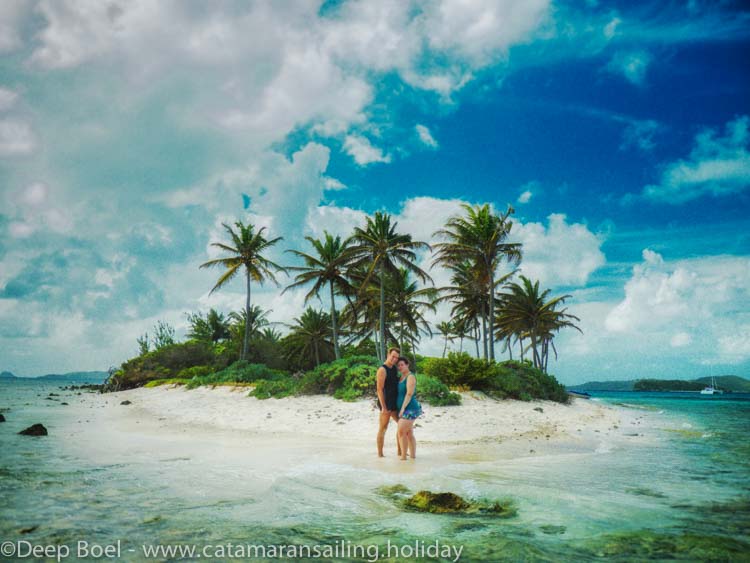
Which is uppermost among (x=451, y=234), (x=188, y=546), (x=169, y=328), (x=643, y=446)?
(x=451, y=234)

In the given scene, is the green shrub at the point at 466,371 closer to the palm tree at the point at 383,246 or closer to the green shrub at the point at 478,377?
the green shrub at the point at 478,377

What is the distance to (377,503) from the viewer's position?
16.6ft

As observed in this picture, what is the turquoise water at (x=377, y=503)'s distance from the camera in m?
3.84

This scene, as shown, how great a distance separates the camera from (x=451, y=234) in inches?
1119

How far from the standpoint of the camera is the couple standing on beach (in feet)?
25.2

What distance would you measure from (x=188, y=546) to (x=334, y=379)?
49.7 feet

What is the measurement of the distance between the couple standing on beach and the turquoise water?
617 mm

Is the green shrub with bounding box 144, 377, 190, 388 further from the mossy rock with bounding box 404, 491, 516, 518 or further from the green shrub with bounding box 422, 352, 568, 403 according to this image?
the mossy rock with bounding box 404, 491, 516, 518

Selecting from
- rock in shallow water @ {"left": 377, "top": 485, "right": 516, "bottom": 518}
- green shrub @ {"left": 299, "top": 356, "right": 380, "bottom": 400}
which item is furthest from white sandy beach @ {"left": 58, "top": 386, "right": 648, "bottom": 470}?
rock in shallow water @ {"left": 377, "top": 485, "right": 516, "bottom": 518}

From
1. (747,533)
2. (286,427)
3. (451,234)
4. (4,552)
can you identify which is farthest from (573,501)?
(451,234)

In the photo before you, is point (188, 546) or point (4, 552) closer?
point (4, 552)

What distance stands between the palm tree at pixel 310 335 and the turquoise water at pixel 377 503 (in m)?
28.1

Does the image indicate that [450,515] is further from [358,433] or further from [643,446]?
[643,446]

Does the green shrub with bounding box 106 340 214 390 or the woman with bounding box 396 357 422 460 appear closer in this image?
the woman with bounding box 396 357 422 460
